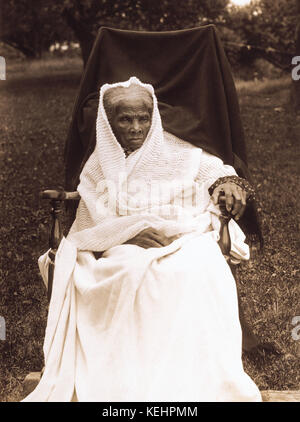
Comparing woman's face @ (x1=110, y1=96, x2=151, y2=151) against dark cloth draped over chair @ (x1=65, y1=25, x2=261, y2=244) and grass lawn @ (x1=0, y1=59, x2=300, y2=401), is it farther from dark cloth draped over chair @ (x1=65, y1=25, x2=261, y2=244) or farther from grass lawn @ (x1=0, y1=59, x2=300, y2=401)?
grass lawn @ (x1=0, y1=59, x2=300, y2=401)

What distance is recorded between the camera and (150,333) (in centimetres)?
323

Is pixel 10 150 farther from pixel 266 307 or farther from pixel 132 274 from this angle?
pixel 132 274

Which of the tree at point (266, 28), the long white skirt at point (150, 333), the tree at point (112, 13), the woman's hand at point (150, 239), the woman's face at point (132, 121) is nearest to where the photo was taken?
the long white skirt at point (150, 333)

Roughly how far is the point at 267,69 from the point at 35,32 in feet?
14.2

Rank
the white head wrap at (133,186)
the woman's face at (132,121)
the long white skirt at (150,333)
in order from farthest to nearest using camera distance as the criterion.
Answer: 1. the woman's face at (132,121)
2. the white head wrap at (133,186)
3. the long white skirt at (150,333)

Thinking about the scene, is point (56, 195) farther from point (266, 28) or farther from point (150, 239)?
point (266, 28)

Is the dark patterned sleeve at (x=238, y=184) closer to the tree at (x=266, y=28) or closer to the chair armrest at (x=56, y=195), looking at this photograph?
the chair armrest at (x=56, y=195)

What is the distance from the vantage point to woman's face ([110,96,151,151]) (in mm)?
4094

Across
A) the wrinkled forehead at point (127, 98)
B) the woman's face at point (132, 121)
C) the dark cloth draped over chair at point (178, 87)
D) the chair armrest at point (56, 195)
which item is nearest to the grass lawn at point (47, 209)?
the dark cloth draped over chair at point (178, 87)

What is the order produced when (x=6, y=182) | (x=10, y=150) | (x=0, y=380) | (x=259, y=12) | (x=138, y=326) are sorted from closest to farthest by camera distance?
(x=138, y=326), (x=0, y=380), (x=6, y=182), (x=10, y=150), (x=259, y=12)

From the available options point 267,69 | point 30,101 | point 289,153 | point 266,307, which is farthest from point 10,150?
point 266,307

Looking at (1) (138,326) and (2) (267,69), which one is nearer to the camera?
(1) (138,326)

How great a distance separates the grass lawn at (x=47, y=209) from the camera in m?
4.62

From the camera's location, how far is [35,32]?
A: 11703 millimetres
